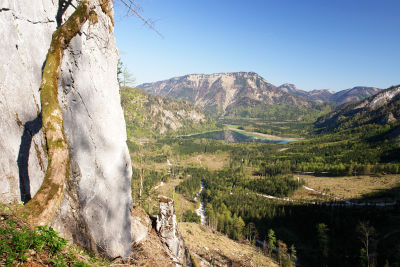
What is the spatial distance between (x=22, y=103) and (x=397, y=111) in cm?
25476

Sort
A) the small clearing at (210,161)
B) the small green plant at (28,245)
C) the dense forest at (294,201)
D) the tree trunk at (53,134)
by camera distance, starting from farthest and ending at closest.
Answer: the small clearing at (210,161)
the dense forest at (294,201)
the tree trunk at (53,134)
the small green plant at (28,245)

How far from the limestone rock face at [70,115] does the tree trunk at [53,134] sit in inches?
12.5

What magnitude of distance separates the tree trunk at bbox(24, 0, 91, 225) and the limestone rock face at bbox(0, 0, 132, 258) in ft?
1.04

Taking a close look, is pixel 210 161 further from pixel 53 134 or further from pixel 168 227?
pixel 53 134

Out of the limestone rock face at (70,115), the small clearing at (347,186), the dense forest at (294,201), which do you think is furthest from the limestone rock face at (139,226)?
the small clearing at (347,186)

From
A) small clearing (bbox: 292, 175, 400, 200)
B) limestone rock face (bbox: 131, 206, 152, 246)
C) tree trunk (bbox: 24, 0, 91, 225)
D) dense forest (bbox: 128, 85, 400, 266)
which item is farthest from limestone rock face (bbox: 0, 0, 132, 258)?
small clearing (bbox: 292, 175, 400, 200)

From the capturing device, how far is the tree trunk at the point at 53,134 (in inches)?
152

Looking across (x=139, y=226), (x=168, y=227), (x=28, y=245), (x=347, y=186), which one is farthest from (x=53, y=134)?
(x=347, y=186)

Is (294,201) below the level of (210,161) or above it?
below

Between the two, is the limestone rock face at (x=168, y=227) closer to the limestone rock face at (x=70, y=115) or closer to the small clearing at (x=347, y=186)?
the limestone rock face at (x=70, y=115)

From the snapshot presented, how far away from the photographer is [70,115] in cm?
554

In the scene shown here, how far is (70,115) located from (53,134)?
1.31 meters

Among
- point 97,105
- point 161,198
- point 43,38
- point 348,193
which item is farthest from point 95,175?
point 348,193

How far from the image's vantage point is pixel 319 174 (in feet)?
388
